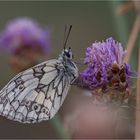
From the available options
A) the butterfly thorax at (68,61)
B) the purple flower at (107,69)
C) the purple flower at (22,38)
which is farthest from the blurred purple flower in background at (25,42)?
the purple flower at (107,69)

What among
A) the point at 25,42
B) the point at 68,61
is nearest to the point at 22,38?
the point at 25,42

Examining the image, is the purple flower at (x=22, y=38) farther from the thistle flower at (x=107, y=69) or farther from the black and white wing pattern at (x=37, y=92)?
the thistle flower at (x=107, y=69)

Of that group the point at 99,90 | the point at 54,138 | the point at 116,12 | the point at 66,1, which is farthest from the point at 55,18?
the point at 99,90

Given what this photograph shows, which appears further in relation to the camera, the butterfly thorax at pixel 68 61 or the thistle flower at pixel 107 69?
the butterfly thorax at pixel 68 61

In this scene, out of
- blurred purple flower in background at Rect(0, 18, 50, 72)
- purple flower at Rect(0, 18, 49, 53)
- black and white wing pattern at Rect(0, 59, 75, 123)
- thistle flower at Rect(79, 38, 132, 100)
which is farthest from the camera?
purple flower at Rect(0, 18, 49, 53)

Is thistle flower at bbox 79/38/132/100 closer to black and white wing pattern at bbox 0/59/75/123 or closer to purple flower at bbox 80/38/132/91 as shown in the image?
purple flower at bbox 80/38/132/91

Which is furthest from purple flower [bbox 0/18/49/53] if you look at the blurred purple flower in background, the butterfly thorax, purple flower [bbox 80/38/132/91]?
purple flower [bbox 80/38/132/91]

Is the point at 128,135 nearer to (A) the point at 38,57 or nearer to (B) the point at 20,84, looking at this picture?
(B) the point at 20,84

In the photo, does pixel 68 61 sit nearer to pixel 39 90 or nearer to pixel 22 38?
pixel 39 90
